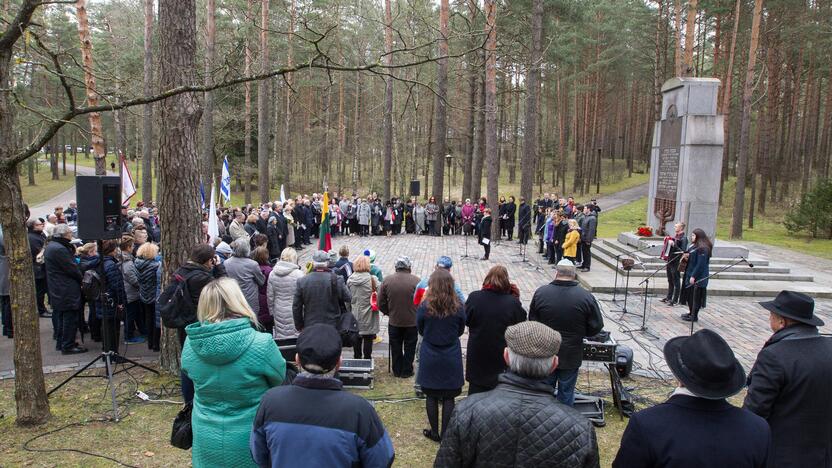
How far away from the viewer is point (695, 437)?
219 centimetres

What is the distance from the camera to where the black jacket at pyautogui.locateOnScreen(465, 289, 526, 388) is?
4828 millimetres

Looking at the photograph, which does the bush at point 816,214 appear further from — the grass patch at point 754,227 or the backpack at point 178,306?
the backpack at point 178,306

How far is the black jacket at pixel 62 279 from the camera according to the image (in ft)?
24.2

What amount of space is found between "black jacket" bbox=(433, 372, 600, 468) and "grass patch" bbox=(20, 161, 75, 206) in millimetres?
42046

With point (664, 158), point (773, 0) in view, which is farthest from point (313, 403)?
point (773, 0)

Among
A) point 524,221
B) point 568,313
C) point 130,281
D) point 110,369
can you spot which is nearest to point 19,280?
point 110,369

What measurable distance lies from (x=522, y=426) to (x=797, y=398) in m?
1.96

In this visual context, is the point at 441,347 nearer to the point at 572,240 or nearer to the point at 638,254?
the point at 572,240

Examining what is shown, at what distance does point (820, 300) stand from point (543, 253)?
7.71 metres

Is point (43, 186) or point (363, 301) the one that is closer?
point (363, 301)

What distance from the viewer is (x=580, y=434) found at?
7.79 feet

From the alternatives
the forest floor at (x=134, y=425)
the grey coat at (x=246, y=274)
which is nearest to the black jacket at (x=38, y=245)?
the forest floor at (x=134, y=425)

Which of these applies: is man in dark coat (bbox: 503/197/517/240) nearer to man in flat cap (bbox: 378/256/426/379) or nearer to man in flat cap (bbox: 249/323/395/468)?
man in flat cap (bbox: 378/256/426/379)

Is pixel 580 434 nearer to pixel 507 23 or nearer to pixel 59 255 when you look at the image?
pixel 59 255
